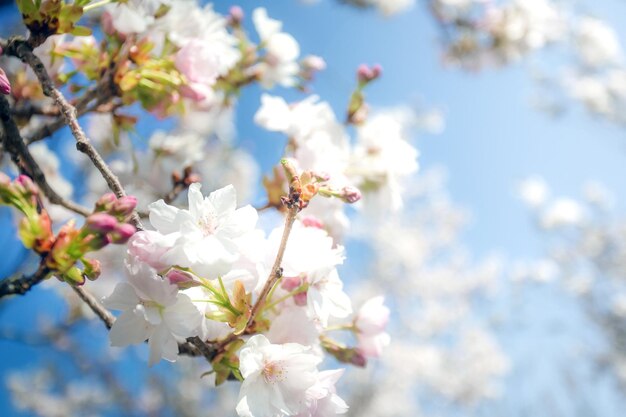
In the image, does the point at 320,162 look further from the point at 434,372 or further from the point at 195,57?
the point at 434,372

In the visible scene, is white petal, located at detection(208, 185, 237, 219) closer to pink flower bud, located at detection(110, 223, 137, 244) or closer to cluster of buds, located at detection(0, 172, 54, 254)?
pink flower bud, located at detection(110, 223, 137, 244)

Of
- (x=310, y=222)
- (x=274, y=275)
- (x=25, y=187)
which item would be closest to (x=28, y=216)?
(x=25, y=187)

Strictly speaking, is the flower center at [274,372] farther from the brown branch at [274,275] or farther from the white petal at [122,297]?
the white petal at [122,297]

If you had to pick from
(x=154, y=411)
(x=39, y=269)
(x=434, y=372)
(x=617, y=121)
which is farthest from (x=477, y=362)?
(x=39, y=269)

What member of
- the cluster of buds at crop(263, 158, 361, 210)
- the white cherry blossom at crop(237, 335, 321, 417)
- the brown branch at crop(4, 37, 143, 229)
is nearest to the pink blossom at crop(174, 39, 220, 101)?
the brown branch at crop(4, 37, 143, 229)

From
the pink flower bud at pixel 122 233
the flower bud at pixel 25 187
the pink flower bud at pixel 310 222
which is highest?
the pink flower bud at pixel 310 222

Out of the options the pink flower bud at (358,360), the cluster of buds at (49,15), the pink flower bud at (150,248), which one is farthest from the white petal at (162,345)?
the cluster of buds at (49,15)
